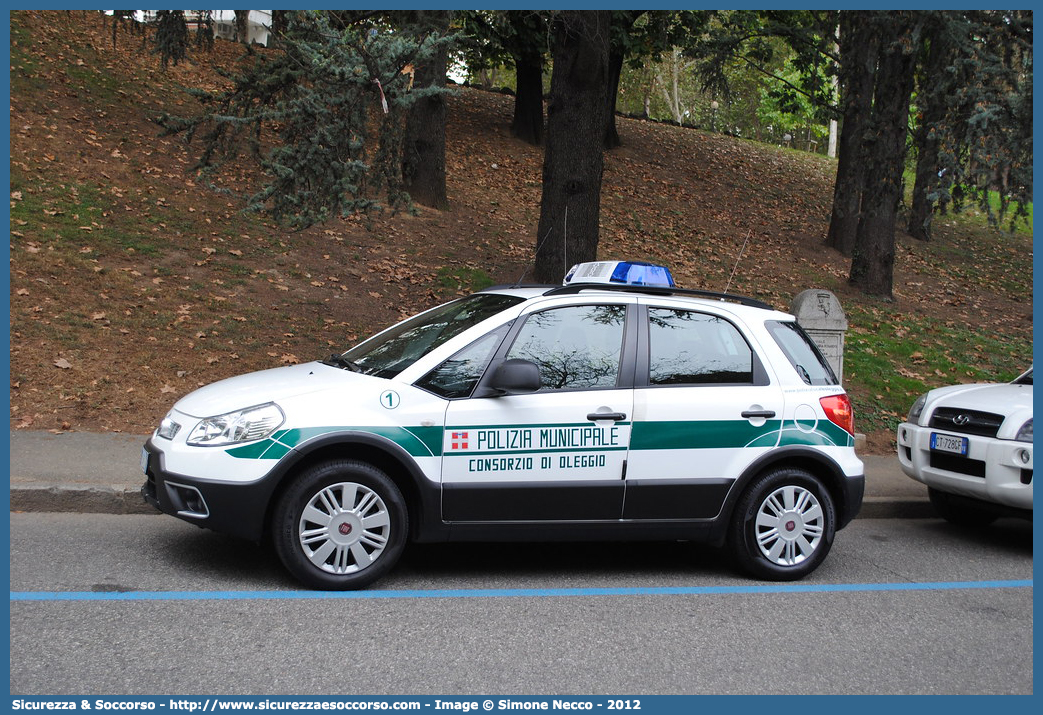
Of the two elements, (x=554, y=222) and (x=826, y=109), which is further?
(x=826, y=109)

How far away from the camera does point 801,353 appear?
6.40 meters

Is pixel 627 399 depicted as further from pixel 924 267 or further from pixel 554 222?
pixel 924 267

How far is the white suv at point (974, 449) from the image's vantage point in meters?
6.97

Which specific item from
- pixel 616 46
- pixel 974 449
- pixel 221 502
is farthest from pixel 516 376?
pixel 616 46

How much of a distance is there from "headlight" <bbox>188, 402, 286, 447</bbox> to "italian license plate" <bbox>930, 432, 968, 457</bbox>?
5007 millimetres

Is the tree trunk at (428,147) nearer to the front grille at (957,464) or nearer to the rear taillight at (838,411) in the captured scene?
the front grille at (957,464)

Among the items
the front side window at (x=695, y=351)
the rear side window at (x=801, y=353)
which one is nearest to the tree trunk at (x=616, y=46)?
the rear side window at (x=801, y=353)

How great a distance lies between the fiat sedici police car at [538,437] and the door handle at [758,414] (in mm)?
13

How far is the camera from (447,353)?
224 inches

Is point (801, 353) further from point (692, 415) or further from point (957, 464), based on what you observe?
point (957, 464)

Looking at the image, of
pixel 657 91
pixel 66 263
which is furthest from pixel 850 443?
pixel 657 91

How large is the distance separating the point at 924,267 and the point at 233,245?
14.3 m

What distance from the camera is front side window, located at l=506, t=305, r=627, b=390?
5809 millimetres
